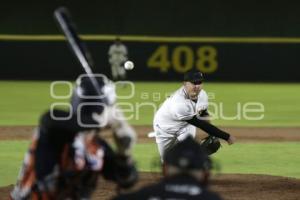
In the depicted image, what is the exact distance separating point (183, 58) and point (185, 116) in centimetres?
1910

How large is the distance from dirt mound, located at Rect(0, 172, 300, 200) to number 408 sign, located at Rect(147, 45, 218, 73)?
17952 millimetres

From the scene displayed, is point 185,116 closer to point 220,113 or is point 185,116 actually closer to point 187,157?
point 187,157

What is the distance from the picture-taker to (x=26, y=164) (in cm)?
506

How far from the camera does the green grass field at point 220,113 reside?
459 inches

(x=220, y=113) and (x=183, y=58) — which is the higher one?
(x=183, y=58)

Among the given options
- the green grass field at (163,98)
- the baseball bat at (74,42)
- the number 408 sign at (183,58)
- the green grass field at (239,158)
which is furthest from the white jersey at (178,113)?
the number 408 sign at (183,58)

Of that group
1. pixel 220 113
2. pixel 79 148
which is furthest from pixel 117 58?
pixel 79 148

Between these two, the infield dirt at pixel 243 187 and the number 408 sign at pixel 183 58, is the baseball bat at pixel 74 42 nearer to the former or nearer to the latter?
the infield dirt at pixel 243 187

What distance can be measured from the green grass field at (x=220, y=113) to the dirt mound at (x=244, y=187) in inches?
25.1

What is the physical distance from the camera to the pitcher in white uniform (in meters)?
9.16

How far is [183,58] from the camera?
92.9 ft

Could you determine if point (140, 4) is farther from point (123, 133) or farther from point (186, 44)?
point (123, 133)

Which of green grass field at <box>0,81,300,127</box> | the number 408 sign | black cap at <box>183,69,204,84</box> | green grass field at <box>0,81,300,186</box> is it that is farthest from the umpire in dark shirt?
the number 408 sign

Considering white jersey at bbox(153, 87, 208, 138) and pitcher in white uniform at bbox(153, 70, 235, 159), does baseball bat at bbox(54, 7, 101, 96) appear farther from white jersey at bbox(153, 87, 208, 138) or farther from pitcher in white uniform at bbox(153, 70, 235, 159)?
white jersey at bbox(153, 87, 208, 138)
